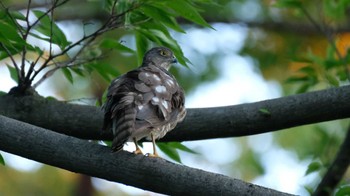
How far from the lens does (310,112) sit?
528 cm

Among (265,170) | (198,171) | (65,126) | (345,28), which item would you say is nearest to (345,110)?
(198,171)

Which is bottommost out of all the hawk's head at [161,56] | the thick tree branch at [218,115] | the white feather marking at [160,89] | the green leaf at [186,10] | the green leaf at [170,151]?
the green leaf at [170,151]

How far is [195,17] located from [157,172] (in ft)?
3.72

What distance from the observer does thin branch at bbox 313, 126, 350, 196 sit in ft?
19.9

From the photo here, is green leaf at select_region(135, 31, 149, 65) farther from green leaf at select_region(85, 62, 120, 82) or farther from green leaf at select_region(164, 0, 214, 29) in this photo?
green leaf at select_region(164, 0, 214, 29)

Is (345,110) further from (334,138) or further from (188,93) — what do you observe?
(188,93)

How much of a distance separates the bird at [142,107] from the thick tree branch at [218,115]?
0.19 meters

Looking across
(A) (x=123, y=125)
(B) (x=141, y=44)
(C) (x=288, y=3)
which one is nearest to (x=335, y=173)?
(C) (x=288, y=3)

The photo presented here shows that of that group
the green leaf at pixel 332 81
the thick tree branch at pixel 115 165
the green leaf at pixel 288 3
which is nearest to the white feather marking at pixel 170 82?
the thick tree branch at pixel 115 165

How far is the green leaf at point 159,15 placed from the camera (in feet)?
17.2

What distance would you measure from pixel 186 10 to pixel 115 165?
1.17m

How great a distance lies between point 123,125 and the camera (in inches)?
181

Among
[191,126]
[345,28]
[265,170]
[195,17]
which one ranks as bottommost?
[265,170]

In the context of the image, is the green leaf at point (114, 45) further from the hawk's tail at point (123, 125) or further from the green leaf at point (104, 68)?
the hawk's tail at point (123, 125)
